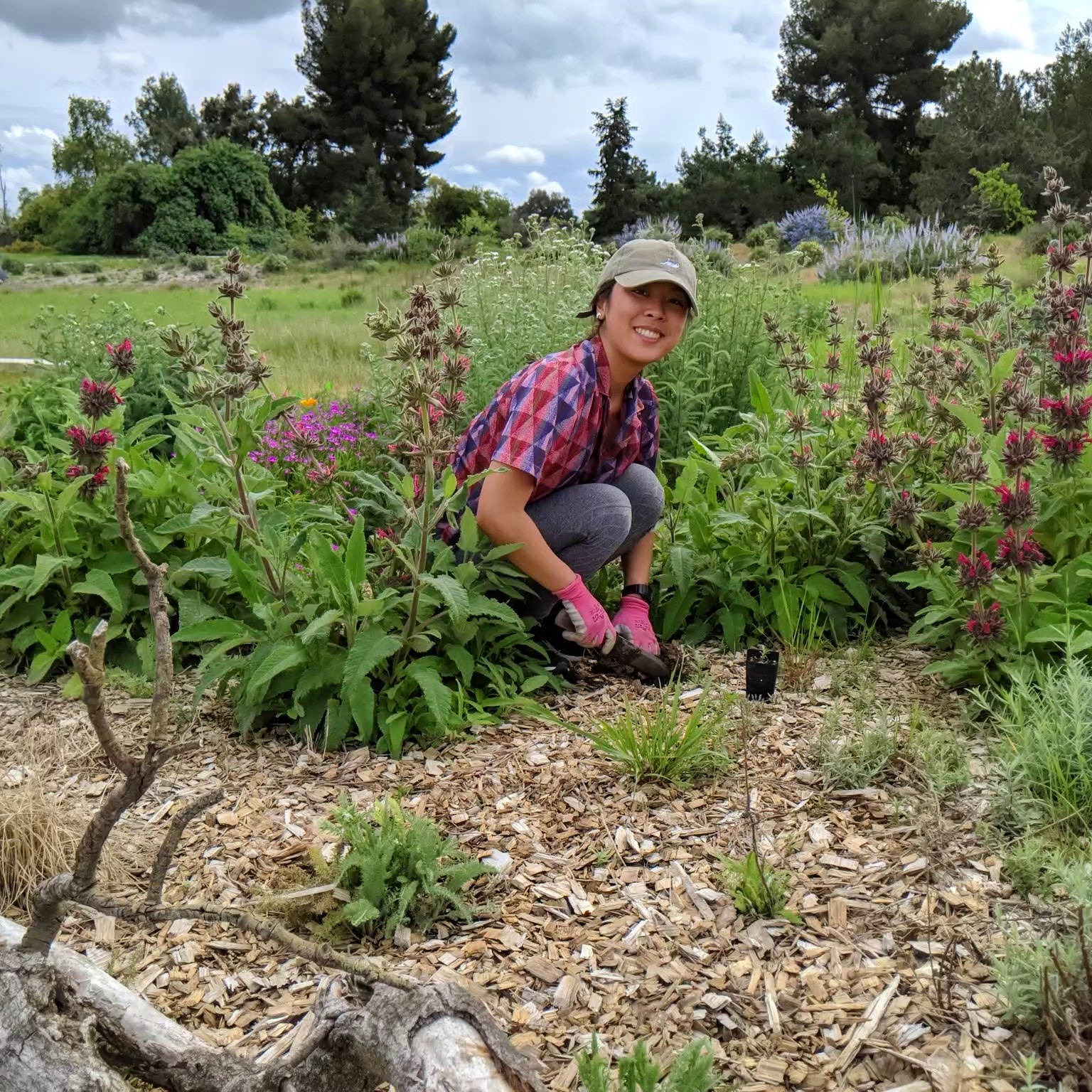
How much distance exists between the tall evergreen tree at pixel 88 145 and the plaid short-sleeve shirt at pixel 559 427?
149ft

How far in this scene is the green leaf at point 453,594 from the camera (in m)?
2.70

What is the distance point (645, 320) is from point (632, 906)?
5.92 ft

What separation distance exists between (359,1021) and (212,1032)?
70 centimetres

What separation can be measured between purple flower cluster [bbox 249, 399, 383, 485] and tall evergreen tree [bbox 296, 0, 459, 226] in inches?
1415

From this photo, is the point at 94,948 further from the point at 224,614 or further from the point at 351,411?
the point at 351,411

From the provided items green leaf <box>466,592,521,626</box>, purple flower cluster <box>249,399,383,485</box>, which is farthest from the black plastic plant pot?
purple flower cluster <box>249,399,383,485</box>

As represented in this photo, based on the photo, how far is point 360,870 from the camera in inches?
Result: 86.7

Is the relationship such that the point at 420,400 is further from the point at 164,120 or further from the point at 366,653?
the point at 164,120

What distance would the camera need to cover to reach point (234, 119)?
140ft

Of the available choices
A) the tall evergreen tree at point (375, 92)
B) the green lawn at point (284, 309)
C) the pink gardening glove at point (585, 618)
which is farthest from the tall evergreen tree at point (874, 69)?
the pink gardening glove at point (585, 618)

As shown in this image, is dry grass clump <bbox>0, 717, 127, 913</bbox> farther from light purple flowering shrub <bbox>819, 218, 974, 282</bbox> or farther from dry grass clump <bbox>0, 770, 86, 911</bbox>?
light purple flowering shrub <bbox>819, 218, 974, 282</bbox>

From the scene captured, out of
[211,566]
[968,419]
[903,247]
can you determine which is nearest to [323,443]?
[211,566]

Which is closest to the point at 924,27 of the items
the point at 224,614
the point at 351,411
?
the point at 351,411

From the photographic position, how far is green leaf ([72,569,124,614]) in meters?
3.28
